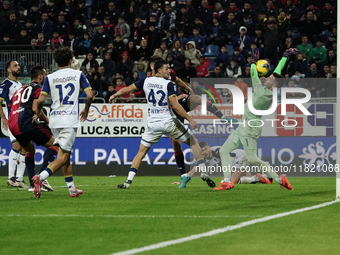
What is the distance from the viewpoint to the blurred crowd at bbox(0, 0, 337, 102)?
65.5 feet

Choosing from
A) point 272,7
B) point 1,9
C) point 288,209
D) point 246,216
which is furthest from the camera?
point 1,9

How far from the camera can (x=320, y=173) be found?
655 inches

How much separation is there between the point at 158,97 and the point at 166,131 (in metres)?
0.62

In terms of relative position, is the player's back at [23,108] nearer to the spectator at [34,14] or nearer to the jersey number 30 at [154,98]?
the jersey number 30 at [154,98]

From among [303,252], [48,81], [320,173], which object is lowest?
[320,173]

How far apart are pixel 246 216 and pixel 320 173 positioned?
1027 cm

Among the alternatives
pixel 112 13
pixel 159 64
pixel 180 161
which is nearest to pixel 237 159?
pixel 180 161

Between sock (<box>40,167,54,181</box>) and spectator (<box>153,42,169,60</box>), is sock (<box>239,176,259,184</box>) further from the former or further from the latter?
spectator (<box>153,42,169,60</box>)

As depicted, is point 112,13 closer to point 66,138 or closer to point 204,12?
point 204,12

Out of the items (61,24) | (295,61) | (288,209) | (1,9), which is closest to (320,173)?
(295,61)

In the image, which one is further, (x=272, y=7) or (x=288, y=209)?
(x=272, y=7)

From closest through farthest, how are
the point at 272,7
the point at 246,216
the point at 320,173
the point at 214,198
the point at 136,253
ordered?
the point at 136,253 < the point at 246,216 < the point at 214,198 < the point at 320,173 < the point at 272,7

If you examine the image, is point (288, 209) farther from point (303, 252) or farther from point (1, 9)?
point (1, 9)

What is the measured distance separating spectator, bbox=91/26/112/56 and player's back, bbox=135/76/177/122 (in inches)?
464
